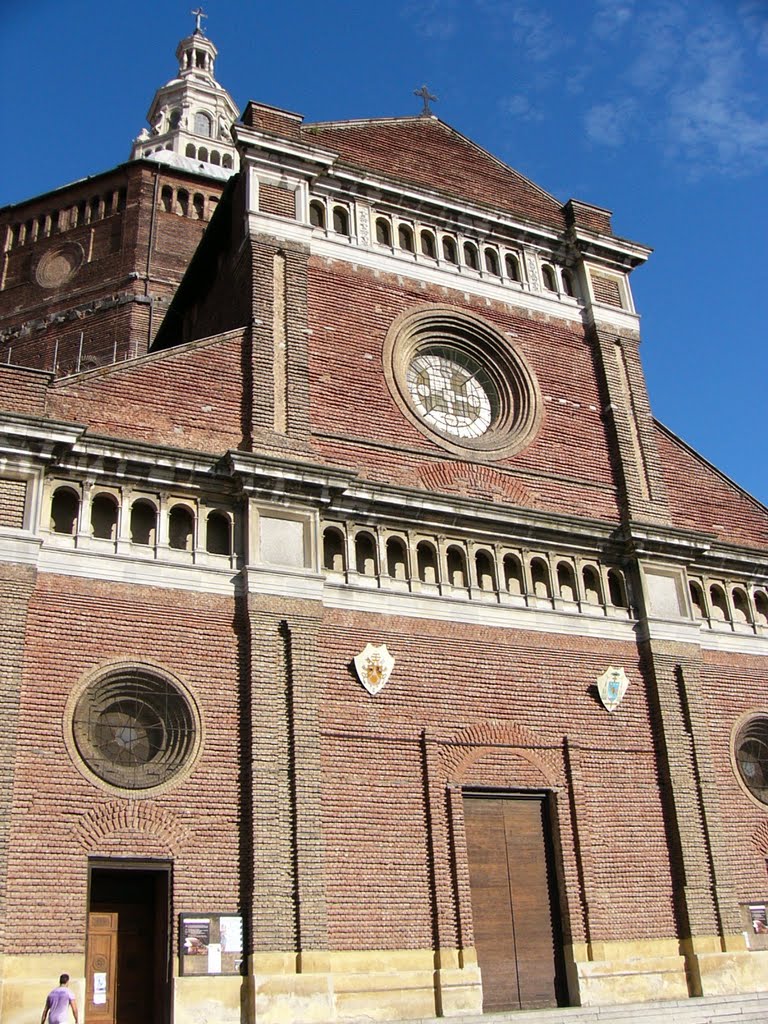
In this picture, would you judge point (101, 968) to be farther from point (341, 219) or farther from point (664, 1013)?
point (341, 219)

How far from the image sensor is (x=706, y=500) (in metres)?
24.7

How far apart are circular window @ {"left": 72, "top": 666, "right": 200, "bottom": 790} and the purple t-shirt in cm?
313

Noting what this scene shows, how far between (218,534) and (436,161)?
40.7ft

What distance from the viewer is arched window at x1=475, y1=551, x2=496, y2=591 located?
819 inches

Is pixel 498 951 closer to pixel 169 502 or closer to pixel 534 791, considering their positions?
pixel 534 791

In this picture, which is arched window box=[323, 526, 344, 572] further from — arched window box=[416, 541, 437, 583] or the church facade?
arched window box=[416, 541, 437, 583]

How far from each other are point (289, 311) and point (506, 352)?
17.5ft

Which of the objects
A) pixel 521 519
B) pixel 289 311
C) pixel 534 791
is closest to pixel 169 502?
pixel 289 311

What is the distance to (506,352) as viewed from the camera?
2420 cm

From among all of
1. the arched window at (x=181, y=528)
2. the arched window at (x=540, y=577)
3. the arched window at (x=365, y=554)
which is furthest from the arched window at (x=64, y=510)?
the arched window at (x=540, y=577)

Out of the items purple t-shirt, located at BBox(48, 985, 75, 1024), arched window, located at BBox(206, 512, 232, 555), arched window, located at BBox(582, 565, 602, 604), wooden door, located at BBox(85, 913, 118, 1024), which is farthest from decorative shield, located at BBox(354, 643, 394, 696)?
purple t-shirt, located at BBox(48, 985, 75, 1024)

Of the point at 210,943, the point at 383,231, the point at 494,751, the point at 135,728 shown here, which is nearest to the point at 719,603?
the point at 494,751

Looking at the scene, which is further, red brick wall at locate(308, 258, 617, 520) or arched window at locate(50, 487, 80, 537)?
red brick wall at locate(308, 258, 617, 520)

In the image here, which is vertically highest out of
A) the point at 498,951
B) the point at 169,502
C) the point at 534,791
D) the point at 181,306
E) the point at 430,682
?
the point at 181,306
